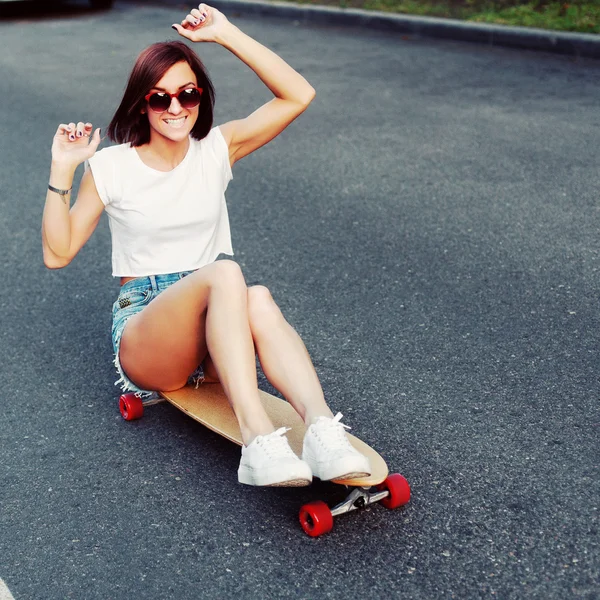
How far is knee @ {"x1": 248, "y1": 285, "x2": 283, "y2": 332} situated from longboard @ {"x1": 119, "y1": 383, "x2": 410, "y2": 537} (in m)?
0.36

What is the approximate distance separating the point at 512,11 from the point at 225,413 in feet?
29.2

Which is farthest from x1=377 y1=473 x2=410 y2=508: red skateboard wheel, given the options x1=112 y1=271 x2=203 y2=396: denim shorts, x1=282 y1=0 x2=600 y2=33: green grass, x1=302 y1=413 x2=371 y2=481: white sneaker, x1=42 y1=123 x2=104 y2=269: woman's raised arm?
x1=282 y1=0 x2=600 y2=33: green grass

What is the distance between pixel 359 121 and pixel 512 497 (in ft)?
17.7

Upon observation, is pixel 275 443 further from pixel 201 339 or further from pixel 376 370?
pixel 376 370

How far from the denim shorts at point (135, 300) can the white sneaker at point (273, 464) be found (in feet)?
2.38

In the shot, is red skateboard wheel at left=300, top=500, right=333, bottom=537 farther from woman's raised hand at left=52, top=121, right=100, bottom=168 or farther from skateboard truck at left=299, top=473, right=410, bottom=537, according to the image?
woman's raised hand at left=52, top=121, right=100, bottom=168

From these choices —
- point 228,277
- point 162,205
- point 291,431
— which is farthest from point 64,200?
Answer: point 291,431

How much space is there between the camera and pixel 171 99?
11.6ft

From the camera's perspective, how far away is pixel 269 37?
12.3 metres

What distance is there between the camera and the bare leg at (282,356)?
125 inches

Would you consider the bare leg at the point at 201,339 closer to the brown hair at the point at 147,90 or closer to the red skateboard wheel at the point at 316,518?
the red skateboard wheel at the point at 316,518

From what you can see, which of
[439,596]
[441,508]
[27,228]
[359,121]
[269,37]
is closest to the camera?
[439,596]

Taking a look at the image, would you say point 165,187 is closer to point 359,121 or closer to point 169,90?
point 169,90

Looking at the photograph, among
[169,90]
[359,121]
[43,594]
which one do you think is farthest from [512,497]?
[359,121]
